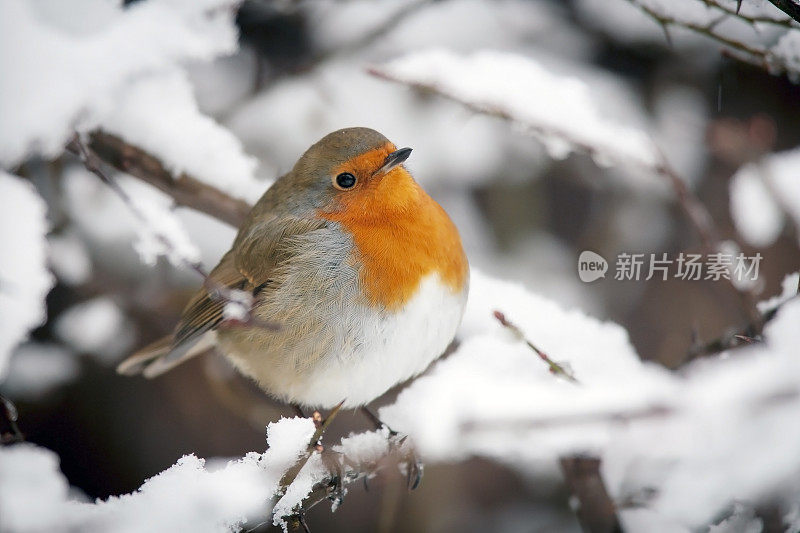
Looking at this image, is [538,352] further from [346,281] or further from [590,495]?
[590,495]

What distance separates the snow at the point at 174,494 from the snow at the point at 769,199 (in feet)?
4.69

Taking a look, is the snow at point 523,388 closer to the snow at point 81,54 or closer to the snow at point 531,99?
the snow at point 531,99

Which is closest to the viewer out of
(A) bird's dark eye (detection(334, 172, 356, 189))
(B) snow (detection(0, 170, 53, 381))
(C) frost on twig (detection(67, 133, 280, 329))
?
(B) snow (detection(0, 170, 53, 381))

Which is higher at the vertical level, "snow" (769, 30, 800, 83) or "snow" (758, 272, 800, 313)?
"snow" (769, 30, 800, 83)

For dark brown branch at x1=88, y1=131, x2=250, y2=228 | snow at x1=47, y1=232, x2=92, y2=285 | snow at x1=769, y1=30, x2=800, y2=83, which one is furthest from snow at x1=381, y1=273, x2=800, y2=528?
snow at x1=47, y1=232, x2=92, y2=285

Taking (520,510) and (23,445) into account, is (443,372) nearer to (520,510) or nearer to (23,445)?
(520,510)

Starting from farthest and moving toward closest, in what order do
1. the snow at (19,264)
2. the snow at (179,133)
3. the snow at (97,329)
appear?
the snow at (97,329) → the snow at (179,133) → the snow at (19,264)

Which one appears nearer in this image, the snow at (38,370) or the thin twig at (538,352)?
the thin twig at (538,352)

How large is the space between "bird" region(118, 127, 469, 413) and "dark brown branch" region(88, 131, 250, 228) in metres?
0.21

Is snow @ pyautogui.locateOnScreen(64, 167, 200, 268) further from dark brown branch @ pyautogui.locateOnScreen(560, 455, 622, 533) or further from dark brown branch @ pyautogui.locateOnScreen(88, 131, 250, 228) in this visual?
dark brown branch @ pyautogui.locateOnScreen(560, 455, 622, 533)

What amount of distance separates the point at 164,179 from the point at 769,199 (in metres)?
1.79

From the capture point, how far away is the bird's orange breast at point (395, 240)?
1605 mm

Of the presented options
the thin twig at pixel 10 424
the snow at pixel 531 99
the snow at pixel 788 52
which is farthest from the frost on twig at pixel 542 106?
the thin twig at pixel 10 424

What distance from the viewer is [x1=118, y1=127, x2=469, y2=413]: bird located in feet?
5.19
